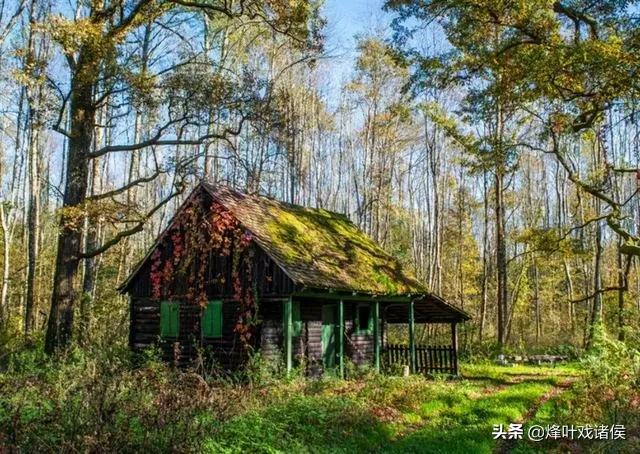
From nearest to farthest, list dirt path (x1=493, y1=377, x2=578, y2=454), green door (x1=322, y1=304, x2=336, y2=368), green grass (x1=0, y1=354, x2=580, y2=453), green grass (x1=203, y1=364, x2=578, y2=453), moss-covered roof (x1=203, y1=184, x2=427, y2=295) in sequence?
green grass (x1=0, y1=354, x2=580, y2=453)
green grass (x1=203, y1=364, x2=578, y2=453)
dirt path (x1=493, y1=377, x2=578, y2=454)
moss-covered roof (x1=203, y1=184, x2=427, y2=295)
green door (x1=322, y1=304, x2=336, y2=368)

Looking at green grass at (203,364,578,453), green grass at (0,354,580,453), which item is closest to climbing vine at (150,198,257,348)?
green grass at (0,354,580,453)

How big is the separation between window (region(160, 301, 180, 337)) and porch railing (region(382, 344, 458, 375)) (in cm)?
727

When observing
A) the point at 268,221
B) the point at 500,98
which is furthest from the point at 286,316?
the point at 500,98

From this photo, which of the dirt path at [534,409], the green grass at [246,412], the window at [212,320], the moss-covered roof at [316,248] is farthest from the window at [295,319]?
the dirt path at [534,409]

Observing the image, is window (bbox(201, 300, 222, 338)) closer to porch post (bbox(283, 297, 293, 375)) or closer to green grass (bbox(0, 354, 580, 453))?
porch post (bbox(283, 297, 293, 375))

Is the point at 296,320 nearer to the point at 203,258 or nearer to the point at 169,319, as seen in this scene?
the point at 203,258

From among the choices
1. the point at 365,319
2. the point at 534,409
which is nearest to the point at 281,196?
the point at 365,319

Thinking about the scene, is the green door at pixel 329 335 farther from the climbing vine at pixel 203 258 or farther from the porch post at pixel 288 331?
the climbing vine at pixel 203 258

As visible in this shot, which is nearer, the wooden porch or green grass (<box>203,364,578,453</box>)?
green grass (<box>203,364,578,453</box>)

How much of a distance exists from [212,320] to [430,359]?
7977 mm

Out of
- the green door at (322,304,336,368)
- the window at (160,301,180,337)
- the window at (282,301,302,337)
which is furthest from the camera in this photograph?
the green door at (322,304,336,368)

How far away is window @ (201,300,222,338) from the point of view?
16.5 m

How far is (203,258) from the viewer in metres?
16.9

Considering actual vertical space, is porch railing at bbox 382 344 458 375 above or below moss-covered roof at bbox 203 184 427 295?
below
